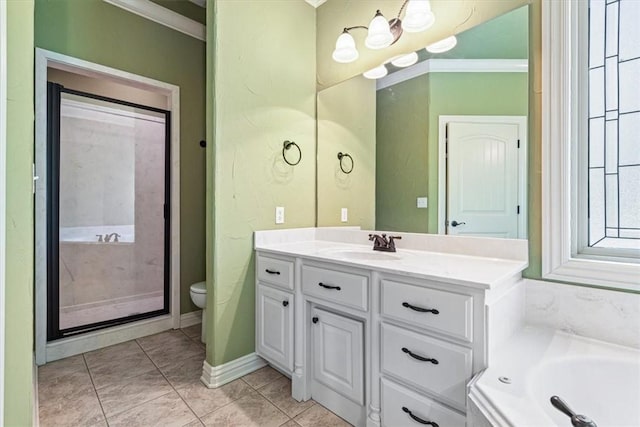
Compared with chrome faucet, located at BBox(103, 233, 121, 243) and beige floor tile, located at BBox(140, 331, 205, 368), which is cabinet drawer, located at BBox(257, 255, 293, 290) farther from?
chrome faucet, located at BBox(103, 233, 121, 243)

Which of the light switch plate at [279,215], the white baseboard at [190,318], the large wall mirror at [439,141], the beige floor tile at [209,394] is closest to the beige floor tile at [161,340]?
the white baseboard at [190,318]

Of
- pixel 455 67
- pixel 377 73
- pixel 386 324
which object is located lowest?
pixel 386 324

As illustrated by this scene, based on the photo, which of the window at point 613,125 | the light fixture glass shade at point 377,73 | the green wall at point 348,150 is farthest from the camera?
the green wall at point 348,150

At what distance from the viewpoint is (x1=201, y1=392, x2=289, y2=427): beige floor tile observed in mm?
1533

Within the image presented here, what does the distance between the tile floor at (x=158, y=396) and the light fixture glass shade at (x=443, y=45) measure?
2.01m

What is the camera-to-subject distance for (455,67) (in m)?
1.68

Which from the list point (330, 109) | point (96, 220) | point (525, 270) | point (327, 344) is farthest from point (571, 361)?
point (96, 220)

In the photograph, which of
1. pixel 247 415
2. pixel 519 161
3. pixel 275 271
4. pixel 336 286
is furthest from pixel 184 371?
pixel 519 161

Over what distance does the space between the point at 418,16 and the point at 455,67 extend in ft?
1.09

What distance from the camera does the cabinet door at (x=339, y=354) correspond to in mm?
1435

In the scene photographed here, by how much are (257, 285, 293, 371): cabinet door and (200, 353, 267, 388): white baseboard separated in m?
0.12

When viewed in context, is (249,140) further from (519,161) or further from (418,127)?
(519,161)

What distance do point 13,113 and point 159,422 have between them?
4.83 feet

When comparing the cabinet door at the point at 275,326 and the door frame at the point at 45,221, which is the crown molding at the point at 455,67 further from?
the door frame at the point at 45,221
